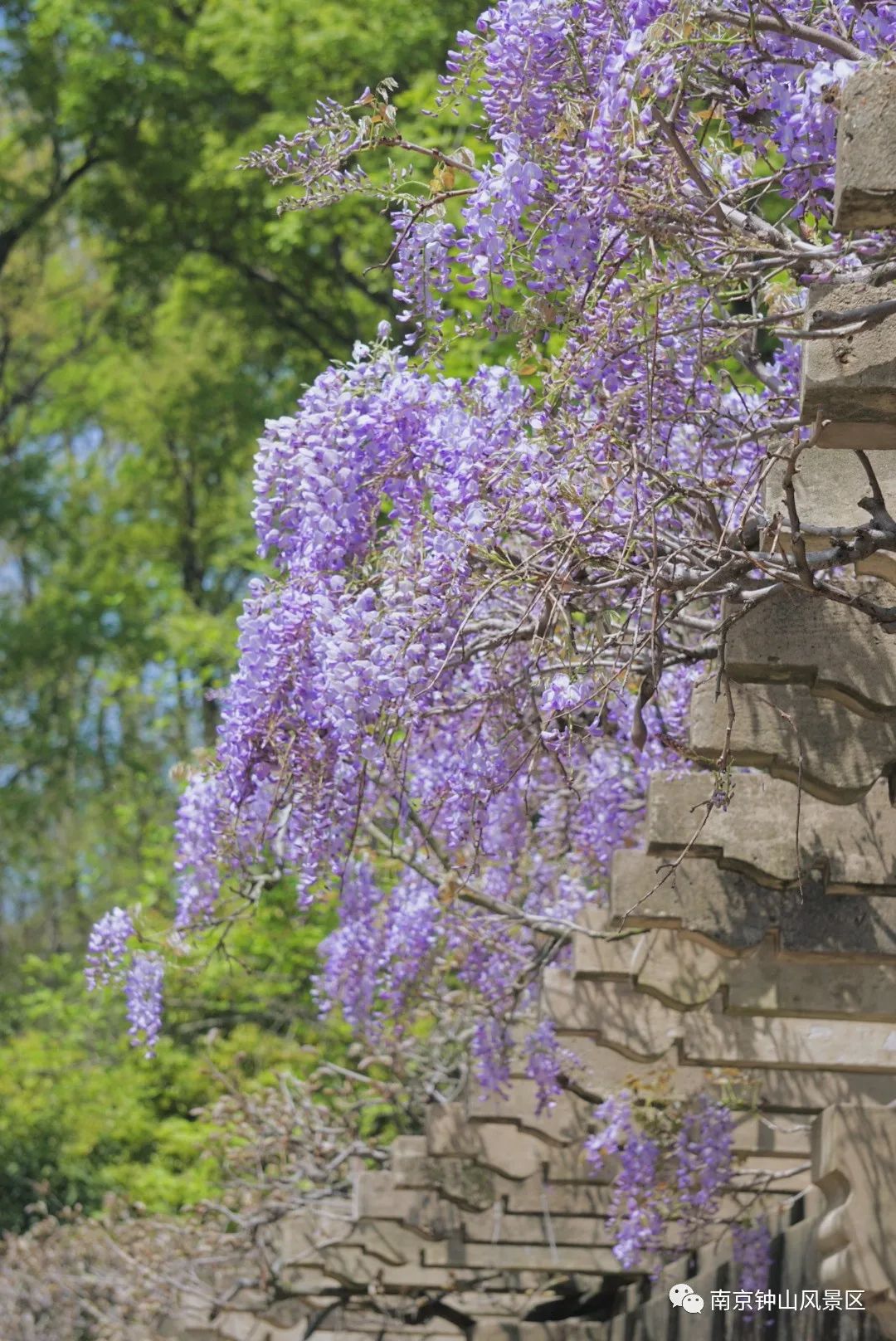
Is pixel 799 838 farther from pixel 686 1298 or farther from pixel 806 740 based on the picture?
pixel 686 1298

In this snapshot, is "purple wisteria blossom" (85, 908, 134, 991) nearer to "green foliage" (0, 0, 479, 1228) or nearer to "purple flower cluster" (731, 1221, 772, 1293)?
"purple flower cluster" (731, 1221, 772, 1293)

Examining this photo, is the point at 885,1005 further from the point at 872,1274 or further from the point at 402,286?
the point at 402,286

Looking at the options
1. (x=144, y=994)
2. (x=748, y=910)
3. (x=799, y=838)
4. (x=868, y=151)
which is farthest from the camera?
(x=144, y=994)

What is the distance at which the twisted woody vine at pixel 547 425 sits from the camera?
3.88 metres

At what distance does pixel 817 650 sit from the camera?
13.6 ft

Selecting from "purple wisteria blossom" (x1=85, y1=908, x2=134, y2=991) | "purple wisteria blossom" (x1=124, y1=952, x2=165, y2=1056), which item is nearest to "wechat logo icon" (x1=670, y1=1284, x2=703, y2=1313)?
"purple wisteria blossom" (x1=124, y1=952, x2=165, y2=1056)

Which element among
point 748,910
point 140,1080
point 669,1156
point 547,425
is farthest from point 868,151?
point 140,1080

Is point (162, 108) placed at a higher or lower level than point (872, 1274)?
higher

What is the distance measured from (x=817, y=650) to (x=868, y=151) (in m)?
1.61

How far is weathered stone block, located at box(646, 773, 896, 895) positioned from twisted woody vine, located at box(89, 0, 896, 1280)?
1.06 ft

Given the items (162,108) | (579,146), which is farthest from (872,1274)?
(162,108)

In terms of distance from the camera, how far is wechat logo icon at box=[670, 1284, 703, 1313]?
7.27 m

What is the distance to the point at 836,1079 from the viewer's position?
7.88 metres

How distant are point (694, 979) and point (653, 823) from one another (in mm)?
1448
